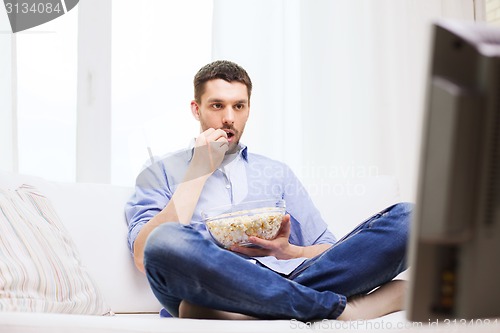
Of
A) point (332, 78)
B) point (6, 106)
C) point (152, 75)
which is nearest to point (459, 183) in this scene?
point (6, 106)

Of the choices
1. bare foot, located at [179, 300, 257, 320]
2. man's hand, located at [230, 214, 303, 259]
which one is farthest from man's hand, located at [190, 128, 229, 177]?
bare foot, located at [179, 300, 257, 320]

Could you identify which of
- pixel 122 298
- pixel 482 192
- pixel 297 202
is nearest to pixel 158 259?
pixel 122 298

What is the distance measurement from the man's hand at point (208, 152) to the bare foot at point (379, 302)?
62cm

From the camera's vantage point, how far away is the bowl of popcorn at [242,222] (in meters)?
1.87

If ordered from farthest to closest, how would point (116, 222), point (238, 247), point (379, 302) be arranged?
point (116, 222) → point (238, 247) → point (379, 302)

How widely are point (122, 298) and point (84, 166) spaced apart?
3.99ft

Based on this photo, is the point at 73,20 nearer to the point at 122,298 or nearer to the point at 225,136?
the point at 225,136

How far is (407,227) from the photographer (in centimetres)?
178

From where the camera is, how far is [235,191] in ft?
7.32

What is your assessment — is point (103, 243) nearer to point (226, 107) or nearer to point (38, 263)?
point (38, 263)

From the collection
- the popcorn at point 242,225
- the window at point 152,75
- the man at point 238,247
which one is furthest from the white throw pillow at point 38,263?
the window at point 152,75

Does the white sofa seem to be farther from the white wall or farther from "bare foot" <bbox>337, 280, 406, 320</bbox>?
the white wall

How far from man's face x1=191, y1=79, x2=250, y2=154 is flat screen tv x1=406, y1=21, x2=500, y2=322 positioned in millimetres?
1593

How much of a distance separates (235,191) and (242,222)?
0.36 meters
